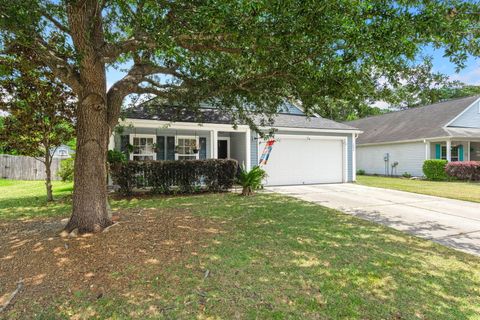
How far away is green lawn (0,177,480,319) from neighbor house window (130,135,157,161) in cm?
704

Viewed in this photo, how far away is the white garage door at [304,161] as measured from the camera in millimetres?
12867

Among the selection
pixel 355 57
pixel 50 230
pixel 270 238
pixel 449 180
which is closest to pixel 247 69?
pixel 355 57

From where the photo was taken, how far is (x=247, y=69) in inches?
257

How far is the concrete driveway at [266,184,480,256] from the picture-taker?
17.0 ft

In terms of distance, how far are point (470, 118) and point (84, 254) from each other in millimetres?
22765

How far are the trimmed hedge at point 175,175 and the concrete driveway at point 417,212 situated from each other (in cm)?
294

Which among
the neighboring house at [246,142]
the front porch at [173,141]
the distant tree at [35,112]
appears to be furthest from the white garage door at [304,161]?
the distant tree at [35,112]

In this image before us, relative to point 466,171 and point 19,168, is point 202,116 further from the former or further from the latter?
point 466,171

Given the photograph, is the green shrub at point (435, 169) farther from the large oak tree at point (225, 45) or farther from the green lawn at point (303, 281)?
the green lawn at point (303, 281)

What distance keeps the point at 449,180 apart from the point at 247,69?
14668mm

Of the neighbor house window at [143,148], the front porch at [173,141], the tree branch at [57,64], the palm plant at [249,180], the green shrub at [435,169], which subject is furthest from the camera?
the green shrub at [435,169]

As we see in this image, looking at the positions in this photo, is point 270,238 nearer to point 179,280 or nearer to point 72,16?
point 179,280

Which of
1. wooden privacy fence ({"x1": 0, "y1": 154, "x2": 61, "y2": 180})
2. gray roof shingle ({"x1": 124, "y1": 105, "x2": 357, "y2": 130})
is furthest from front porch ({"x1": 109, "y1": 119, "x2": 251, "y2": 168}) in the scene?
wooden privacy fence ({"x1": 0, "y1": 154, "x2": 61, "y2": 180})

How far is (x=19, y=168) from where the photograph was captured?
55.8ft
